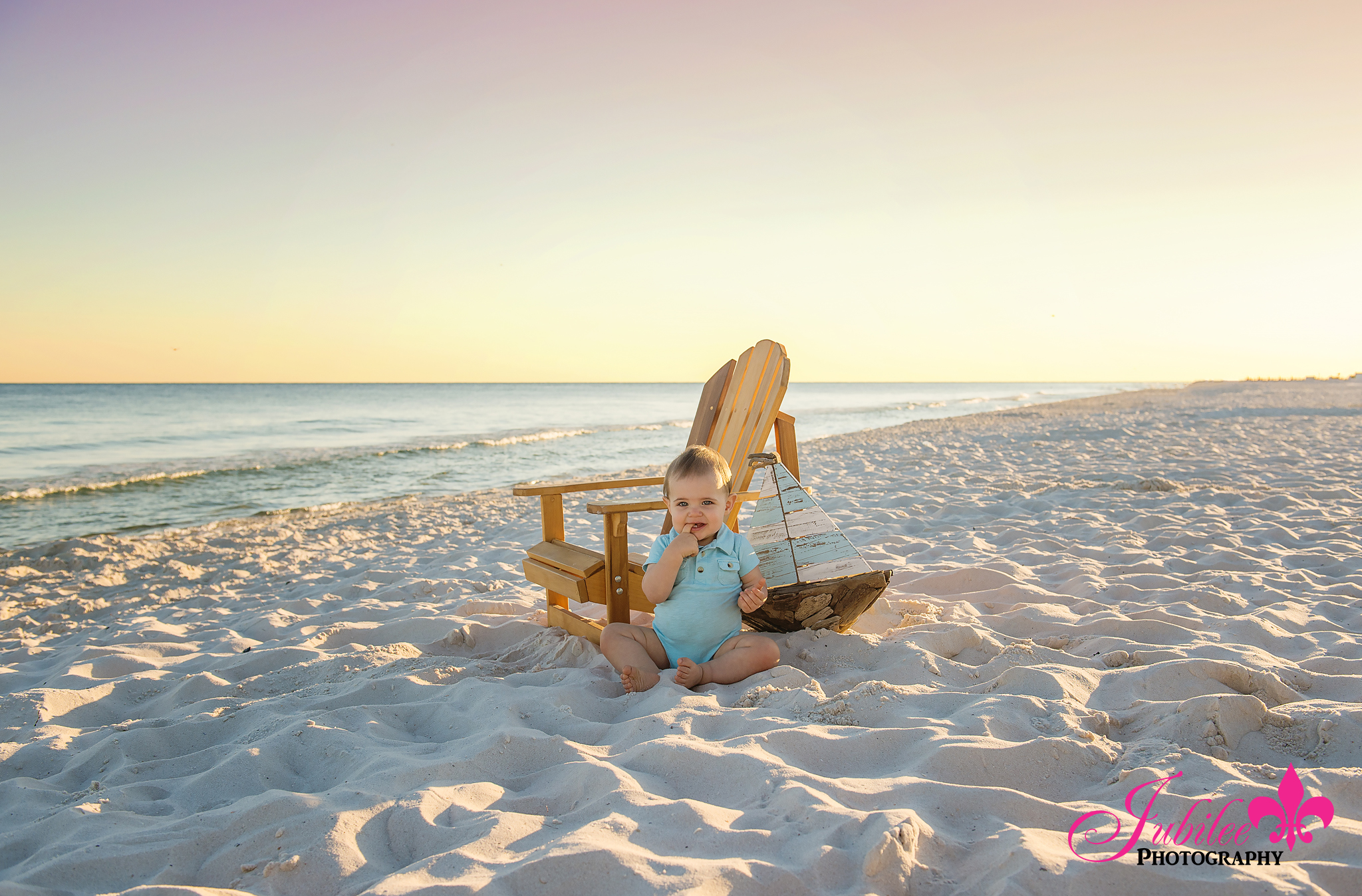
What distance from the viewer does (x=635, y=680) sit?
2.62 m

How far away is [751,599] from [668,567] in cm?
35

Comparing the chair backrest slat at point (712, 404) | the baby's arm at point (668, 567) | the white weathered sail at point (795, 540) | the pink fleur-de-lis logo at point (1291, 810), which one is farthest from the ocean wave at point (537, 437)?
the pink fleur-de-lis logo at point (1291, 810)

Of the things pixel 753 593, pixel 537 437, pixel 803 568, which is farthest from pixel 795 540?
pixel 537 437

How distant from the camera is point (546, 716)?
7.82 feet

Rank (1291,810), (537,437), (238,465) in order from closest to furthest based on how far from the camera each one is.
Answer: (1291,810)
(238,465)
(537,437)

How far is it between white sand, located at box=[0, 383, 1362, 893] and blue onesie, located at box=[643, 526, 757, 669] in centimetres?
23

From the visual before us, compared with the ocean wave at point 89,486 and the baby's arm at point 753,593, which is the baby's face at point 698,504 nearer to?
the baby's arm at point 753,593

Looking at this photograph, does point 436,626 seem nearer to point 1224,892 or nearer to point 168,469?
point 1224,892

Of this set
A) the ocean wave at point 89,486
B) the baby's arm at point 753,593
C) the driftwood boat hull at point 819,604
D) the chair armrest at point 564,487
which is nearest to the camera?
the baby's arm at point 753,593

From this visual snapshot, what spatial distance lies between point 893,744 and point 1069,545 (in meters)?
3.03

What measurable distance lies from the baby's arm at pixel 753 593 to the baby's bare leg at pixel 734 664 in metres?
0.11

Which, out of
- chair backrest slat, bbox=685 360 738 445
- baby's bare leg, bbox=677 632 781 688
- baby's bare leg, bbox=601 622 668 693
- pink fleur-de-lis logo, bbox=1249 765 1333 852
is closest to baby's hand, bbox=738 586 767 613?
baby's bare leg, bbox=677 632 781 688

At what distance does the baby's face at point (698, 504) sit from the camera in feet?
8.80

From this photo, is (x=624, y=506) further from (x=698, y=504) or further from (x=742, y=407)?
(x=742, y=407)
